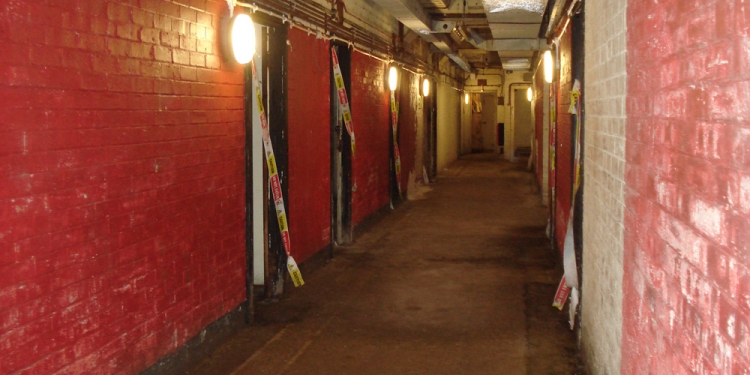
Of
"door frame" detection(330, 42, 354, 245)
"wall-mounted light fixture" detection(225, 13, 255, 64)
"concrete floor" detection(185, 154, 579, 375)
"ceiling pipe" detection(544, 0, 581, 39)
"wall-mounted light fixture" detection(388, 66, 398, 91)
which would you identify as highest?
"ceiling pipe" detection(544, 0, 581, 39)

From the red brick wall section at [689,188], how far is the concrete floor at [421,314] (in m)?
1.81

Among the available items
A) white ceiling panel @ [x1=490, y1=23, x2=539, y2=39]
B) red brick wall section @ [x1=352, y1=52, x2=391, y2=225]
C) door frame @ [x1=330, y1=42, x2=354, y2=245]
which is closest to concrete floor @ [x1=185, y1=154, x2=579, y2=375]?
door frame @ [x1=330, y1=42, x2=354, y2=245]

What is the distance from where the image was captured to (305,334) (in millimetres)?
5039

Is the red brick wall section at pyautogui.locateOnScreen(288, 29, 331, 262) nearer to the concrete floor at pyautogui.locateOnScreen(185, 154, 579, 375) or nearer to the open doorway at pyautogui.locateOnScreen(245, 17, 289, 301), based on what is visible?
the open doorway at pyautogui.locateOnScreen(245, 17, 289, 301)

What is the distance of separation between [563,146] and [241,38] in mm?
3524

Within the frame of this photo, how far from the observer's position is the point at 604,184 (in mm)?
3830

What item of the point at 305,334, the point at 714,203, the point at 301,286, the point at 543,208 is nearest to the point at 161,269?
the point at 305,334

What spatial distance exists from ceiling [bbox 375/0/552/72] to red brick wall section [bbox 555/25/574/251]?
0.94 m

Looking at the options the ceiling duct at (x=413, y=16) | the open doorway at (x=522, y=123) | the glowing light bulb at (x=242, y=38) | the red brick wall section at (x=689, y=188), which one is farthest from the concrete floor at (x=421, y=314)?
the open doorway at (x=522, y=123)

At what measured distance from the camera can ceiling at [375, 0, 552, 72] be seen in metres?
8.08

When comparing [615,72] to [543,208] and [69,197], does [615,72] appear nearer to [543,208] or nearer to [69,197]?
[69,197]

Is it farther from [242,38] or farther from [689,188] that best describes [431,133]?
[689,188]

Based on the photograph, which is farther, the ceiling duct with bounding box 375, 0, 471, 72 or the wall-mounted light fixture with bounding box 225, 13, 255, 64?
the ceiling duct with bounding box 375, 0, 471, 72

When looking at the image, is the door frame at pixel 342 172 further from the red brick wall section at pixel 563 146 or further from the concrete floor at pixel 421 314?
the red brick wall section at pixel 563 146
